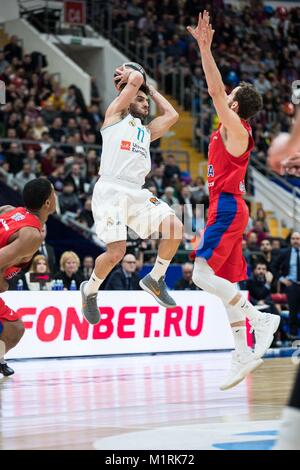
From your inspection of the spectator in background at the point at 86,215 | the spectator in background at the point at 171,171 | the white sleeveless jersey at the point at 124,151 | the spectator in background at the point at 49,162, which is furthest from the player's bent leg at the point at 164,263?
the spectator in background at the point at 171,171

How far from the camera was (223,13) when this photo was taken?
3183 cm

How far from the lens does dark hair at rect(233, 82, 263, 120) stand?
8141 mm

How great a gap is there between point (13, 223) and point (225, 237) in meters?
1.86

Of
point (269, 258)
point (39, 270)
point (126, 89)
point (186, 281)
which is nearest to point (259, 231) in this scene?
point (269, 258)

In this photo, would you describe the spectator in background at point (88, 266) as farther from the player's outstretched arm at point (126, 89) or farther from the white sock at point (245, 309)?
the white sock at point (245, 309)

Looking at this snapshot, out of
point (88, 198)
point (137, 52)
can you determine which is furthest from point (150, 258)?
point (137, 52)

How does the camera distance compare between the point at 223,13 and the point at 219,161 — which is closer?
the point at 219,161

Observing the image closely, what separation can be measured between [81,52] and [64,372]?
18.5 meters

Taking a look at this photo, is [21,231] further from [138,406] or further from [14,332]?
[138,406]

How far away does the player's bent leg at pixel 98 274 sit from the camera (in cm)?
908

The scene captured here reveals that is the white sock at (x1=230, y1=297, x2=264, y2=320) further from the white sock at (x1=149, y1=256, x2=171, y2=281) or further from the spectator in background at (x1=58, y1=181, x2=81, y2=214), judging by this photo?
the spectator in background at (x1=58, y1=181, x2=81, y2=214)

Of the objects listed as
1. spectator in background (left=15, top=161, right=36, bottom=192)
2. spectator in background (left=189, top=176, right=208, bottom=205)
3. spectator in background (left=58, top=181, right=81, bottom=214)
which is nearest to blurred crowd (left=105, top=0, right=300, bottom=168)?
spectator in background (left=189, top=176, right=208, bottom=205)
